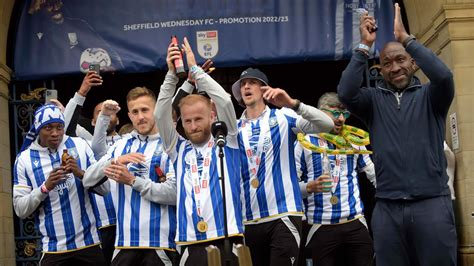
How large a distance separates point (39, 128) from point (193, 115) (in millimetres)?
1896

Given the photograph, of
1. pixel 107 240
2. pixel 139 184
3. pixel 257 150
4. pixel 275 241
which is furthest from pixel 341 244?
pixel 139 184

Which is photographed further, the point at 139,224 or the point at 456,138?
the point at 456,138

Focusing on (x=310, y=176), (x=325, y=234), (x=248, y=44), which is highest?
(x=248, y=44)

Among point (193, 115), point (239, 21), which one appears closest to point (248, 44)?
point (239, 21)

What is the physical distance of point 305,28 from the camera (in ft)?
38.5

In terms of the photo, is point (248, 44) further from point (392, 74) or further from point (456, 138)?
point (392, 74)

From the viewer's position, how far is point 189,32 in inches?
462

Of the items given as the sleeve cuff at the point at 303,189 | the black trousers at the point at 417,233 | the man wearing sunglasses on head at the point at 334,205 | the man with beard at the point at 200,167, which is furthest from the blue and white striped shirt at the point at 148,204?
the black trousers at the point at 417,233

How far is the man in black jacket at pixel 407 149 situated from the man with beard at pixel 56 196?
9.63 ft

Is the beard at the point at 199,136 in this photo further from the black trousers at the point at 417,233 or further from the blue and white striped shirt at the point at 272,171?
the black trousers at the point at 417,233

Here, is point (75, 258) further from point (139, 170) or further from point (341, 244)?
point (341, 244)

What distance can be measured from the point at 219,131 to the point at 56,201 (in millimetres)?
2248

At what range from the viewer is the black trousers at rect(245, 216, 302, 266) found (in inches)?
291

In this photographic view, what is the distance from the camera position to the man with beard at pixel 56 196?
7.64m
